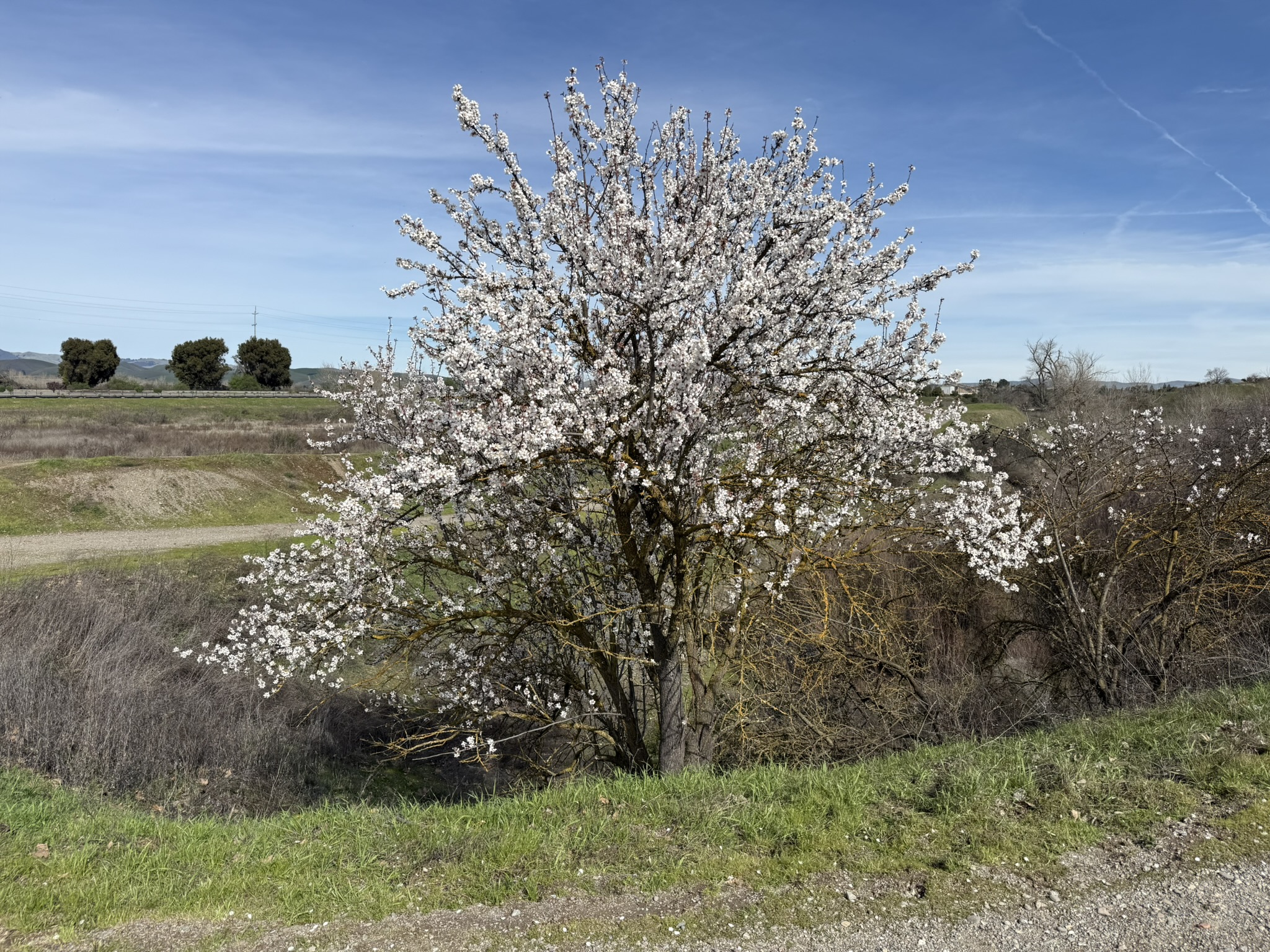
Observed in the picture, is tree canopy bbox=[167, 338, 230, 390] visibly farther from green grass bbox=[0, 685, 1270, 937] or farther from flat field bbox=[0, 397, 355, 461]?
green grass bbox=[0, 685, 1270, 937]

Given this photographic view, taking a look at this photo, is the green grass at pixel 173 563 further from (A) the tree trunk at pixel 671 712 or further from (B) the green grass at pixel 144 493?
(A) the tree trunk at pixel 671 712

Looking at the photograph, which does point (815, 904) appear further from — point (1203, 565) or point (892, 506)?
point (1203, 565)

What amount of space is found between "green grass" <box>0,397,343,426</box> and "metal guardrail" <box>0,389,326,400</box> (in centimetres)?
142

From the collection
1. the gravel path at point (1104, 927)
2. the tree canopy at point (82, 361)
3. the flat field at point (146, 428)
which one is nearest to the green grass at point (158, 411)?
the flat field at point (146, 428)

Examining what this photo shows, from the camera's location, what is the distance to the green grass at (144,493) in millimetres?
20594

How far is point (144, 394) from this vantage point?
5403cm

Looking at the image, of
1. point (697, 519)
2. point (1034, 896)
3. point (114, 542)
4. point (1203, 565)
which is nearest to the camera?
point (1034, 896)

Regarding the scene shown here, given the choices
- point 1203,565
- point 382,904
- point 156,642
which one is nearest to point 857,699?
point 1203,565

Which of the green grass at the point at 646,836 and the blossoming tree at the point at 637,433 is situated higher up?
the blossoming tree at the point at 637,433

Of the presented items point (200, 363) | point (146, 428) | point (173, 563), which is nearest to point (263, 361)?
point (200, 363)

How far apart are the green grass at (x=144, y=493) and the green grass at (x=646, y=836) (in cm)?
1503

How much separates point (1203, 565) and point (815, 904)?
899 centimetres

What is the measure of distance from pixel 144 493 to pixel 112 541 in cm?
450

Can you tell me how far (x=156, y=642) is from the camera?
40.4ft
